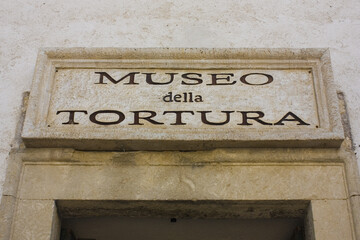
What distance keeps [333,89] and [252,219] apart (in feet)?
2.86

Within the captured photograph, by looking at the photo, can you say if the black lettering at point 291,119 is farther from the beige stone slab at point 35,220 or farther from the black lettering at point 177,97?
the beige stone slab at point 35,220

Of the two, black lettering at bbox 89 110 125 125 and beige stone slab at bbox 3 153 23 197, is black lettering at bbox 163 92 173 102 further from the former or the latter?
beige stone slab at bbox 3 153 23 197

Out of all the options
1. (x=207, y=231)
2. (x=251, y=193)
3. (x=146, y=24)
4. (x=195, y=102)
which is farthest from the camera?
(x=146, y=24)

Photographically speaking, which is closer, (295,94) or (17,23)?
(295,94)

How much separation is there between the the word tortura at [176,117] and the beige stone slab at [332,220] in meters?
0.48

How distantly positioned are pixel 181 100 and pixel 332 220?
105 centimetres

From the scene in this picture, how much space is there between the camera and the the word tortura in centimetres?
333

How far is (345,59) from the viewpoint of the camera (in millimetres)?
3715

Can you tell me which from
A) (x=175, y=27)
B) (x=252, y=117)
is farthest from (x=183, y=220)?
(x=175, y=27)

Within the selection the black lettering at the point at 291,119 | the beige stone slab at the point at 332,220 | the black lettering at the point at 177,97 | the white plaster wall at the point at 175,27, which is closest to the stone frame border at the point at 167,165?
the beige stone slab at the point at 332,220

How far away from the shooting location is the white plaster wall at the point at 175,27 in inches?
147

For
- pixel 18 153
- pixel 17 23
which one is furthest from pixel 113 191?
pixel 17 23

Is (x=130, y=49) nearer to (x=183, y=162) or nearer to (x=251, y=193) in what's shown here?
(x=183, y=162)

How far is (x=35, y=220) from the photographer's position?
10.1 feet
